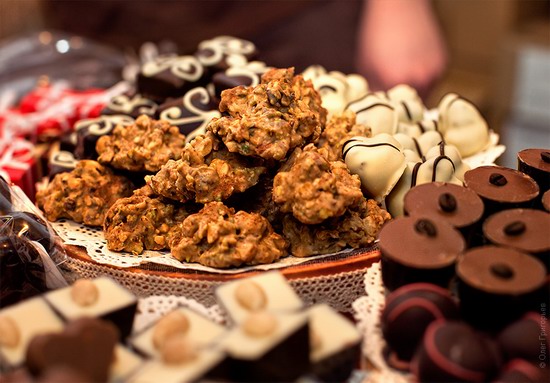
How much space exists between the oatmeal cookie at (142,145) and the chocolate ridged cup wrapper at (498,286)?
0.69 metres

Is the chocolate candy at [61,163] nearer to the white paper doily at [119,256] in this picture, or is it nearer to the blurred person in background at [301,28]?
the white paper doily at [119,256]

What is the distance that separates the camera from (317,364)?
36.7 inches

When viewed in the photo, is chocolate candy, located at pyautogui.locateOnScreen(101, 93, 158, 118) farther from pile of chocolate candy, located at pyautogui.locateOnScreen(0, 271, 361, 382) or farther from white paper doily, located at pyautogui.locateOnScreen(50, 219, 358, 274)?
pile of chocolate candy, located at pyautogui.locateOnScreen(0, 271, 361, 382)

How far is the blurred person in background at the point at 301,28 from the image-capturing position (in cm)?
277

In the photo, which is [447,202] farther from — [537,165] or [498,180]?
[537,165]

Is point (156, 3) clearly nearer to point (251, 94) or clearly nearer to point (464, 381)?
point (251, 94)

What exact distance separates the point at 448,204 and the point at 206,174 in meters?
0.44

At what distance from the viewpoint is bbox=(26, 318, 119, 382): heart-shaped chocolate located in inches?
34.1

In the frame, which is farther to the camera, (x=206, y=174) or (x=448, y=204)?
(x=206, y=174)

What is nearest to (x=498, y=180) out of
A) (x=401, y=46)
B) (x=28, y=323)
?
(x=28, y=323)

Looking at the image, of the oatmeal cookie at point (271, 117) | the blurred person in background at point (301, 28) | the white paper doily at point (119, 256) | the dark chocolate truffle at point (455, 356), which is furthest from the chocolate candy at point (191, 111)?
the blurred person in background at point (301, 28)

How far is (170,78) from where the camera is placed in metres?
1.71

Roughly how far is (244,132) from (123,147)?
0.35m

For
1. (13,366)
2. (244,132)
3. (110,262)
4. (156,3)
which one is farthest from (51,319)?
(156,3)
